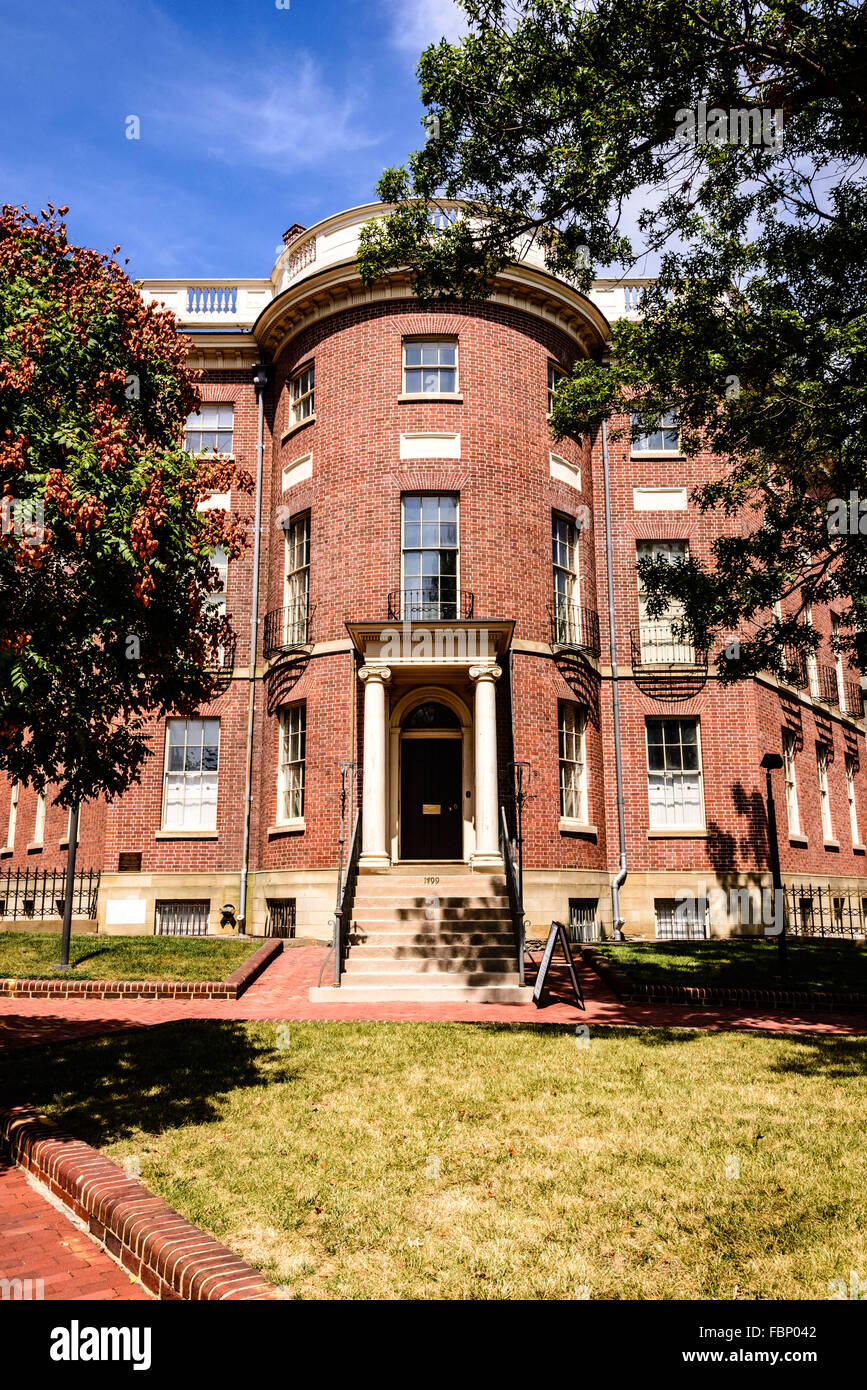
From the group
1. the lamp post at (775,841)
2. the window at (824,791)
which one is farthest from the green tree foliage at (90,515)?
the window at (824,791)

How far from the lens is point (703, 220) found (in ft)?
42.2

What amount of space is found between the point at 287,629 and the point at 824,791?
14.9 m

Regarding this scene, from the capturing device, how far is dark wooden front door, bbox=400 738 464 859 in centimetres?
1842

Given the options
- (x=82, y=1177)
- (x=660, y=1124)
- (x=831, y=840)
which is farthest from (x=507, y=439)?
(x=82, y=1177)

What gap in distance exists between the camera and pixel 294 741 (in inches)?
774

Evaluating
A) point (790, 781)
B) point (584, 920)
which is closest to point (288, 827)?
point (584, 920)

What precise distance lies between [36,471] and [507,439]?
47.5 feet

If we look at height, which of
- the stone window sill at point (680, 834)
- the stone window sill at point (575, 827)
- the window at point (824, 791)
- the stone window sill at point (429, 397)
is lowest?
the stone window sill at point (680, 834)

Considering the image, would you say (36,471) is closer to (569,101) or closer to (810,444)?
(569,101)

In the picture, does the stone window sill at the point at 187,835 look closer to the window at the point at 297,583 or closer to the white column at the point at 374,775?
the window at the point at 297,583

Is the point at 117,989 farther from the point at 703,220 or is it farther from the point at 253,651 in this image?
the point at 703,220

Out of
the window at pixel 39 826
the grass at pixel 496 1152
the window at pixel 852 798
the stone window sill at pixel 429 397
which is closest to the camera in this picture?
the grass at pixel 496 1152

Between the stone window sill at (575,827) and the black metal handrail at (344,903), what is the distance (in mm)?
4248

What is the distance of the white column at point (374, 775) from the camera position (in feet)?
53.6
